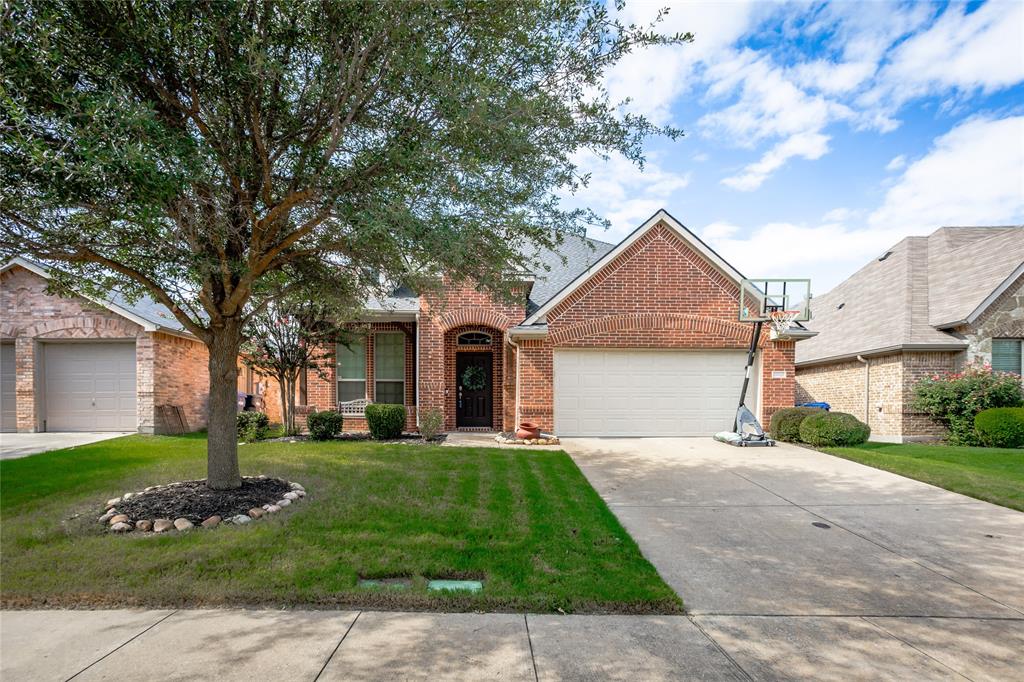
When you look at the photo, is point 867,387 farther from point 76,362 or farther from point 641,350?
point 76,362

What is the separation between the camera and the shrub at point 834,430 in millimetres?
11016

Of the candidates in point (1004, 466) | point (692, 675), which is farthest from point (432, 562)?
point (1004, 466)

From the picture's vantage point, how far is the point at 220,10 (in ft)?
15.9

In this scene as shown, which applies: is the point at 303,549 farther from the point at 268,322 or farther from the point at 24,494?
the point at 268,322

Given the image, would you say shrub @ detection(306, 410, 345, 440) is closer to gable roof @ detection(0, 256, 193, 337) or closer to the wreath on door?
the wreath on door

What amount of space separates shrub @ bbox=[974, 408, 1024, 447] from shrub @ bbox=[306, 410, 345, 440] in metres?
15.6

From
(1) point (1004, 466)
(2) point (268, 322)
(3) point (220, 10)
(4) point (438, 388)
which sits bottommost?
(1) point (1004, 466)

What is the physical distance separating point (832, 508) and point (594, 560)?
3.97 meters

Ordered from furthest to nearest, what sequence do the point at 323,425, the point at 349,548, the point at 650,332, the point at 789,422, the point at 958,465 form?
the point at 650,332 → the point at 789,422 → the point at 323,425 → the point at 958,465 → the point at 349,548

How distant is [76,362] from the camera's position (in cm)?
1345

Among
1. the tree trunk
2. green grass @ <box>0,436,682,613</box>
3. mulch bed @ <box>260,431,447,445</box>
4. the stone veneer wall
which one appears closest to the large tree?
the tree trunk

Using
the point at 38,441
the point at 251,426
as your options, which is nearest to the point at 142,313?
the point at 38,441

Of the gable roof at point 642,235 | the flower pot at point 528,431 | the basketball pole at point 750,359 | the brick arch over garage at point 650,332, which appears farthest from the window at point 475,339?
the basketball pole at point 750,359

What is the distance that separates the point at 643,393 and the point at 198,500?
970cm
